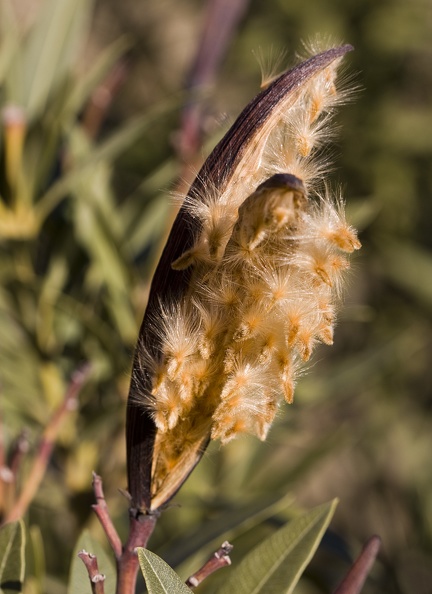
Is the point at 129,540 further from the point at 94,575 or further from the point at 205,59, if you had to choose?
the point at 205,59

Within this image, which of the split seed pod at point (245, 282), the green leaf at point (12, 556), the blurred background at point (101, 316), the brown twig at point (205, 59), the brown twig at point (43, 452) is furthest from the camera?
the brown twig at point (205, 59)

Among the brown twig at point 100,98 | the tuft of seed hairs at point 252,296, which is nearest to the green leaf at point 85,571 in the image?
the tuft of seed hairs at point 252,296

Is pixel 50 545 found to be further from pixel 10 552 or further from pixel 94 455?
pixel 10 552

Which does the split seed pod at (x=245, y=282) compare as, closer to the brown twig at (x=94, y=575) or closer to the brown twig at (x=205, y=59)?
the brown twig at (x=94, y=575)

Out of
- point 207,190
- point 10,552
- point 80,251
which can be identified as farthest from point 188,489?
point 207,190

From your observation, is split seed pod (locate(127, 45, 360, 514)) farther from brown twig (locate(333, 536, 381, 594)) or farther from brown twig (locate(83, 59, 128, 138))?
brown twig (locate(83, 59, 128, 138))

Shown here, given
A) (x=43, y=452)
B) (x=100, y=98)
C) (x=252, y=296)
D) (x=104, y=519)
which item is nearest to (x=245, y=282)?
(x=252, y=296)

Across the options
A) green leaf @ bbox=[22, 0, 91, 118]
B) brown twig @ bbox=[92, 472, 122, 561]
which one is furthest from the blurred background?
brown twig @ bbox=[92, 472, 122, 561]
